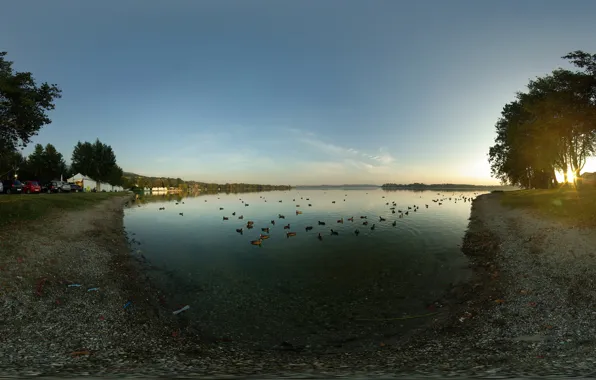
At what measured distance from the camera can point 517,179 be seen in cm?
8162

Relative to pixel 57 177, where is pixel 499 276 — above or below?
below

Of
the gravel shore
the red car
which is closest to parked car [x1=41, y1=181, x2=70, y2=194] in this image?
the red car

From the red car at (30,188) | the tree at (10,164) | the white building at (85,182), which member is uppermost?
the tree at (10,164)

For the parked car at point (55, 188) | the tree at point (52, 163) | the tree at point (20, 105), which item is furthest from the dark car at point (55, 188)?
the tree at point (52, 163)

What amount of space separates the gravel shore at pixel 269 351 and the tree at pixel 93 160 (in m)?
102

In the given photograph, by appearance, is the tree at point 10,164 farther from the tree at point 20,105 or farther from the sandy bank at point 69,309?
the sandy bank at point 69,309

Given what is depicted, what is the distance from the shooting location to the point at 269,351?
36.2 feet

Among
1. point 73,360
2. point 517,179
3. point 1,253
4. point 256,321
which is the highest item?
→ point 517,179

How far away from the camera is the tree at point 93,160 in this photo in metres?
108

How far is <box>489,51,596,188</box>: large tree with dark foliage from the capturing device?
108 feet

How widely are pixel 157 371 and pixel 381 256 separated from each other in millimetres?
20464

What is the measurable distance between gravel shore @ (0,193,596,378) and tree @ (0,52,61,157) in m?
16.2

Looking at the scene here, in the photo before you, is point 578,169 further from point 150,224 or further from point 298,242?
point 150,224

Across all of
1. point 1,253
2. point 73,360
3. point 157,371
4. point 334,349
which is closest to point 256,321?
point 334,349
